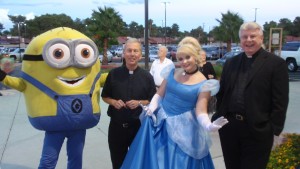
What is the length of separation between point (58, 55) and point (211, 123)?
4.87ft

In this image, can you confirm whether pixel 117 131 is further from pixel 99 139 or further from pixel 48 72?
pixel 99 139

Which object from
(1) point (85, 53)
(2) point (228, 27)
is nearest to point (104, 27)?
(1) point (85, 53)

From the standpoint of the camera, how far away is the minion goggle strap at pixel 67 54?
10.7 ft

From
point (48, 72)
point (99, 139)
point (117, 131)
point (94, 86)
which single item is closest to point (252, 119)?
point (117, 131)

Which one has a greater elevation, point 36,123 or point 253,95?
point 253,95

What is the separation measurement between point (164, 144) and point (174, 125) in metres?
0.19

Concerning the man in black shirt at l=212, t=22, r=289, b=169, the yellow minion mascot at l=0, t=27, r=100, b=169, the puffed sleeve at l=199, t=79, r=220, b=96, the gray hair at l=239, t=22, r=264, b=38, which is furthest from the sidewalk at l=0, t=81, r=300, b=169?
the gray hair at l=239, t=22, r=264, b=38

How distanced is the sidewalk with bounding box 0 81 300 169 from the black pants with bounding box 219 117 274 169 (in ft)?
5.06

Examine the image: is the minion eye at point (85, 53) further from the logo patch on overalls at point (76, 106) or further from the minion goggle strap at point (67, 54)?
the logo patch on overalls at point (76, 106)

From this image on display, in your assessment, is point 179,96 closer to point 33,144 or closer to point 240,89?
point 240,89

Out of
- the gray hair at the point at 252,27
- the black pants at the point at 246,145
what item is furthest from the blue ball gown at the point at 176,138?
the gray hair at the point at 252,27

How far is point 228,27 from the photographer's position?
35406mm

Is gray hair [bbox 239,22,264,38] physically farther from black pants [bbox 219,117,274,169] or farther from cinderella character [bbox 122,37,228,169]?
black pants [bbox 219,117,274,169]

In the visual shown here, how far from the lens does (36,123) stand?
11.1 ft
